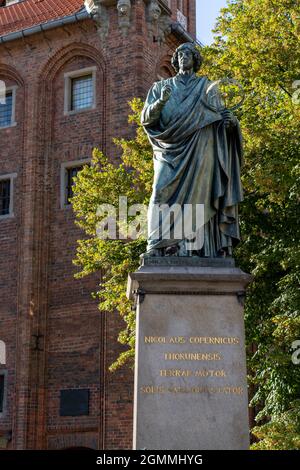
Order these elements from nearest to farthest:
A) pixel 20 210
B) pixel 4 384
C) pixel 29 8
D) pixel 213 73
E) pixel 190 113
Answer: pixel 190 113, pixel 213 73, pixel 4 384, pixel 20 210, pixel 29 8

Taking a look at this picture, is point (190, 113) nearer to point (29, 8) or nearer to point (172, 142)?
point (172, 142)

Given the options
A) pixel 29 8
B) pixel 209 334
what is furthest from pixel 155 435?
pixel 29 8

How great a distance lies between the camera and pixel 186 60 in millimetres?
9742

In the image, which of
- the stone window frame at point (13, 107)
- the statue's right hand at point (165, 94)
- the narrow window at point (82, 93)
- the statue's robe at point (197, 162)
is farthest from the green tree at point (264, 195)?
the stone window frame at point (13, 107)

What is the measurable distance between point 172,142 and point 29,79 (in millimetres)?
17066

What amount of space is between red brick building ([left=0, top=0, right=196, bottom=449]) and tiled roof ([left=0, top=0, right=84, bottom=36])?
0.11 meters

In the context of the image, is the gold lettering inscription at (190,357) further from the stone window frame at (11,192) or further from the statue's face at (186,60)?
the stone window frame at (11,192)

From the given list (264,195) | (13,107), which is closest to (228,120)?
(264,195)

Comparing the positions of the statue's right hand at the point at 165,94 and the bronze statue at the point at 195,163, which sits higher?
the statue's right hand at the point at 165,94

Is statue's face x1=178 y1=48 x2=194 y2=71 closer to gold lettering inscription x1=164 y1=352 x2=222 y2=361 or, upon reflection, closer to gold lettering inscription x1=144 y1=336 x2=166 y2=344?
gold lettering inscription x1=144 y1=336 x2=166 y2=344

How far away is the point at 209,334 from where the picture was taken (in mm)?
8477

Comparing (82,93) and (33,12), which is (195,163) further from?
(33,12)

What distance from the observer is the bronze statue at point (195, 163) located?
9148 mm

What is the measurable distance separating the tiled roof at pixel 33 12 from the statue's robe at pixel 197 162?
57.1 feet
